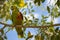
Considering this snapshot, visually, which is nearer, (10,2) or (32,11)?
(10,2)

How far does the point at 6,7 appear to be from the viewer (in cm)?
242

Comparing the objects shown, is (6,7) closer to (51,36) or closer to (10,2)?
(10,2)

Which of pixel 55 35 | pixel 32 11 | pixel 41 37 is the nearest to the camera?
pixel 55 35

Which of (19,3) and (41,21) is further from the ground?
(19,3)

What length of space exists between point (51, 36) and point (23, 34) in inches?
36.4

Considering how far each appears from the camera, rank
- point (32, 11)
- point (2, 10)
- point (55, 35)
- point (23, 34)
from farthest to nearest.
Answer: point (32, 11)
point (23, 34)
point (2, 10)
point (55, 35)

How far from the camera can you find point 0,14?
2344 mm

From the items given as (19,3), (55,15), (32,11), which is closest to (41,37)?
(19,3)

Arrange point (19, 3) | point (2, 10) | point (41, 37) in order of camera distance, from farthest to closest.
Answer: point (2, 10) < point (19, 3) < point (41, 37)

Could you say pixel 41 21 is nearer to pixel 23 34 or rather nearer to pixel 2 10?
pixel 23 34

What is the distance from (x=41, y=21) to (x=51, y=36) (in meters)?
1.32

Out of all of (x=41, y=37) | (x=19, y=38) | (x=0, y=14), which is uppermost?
(x=0, y=14)

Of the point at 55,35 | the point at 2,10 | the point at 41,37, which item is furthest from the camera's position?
the point at 2,10

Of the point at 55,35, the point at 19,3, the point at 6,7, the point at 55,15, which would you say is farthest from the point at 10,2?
the point at 55,35
